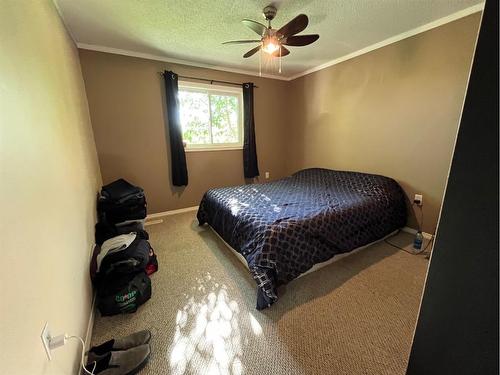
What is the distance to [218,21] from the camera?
6.94ft

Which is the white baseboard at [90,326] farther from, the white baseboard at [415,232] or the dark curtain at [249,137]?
the white baseboard at [415,232]

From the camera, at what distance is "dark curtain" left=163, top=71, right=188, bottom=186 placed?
10.0 feet

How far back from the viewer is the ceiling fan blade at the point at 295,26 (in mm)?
1645

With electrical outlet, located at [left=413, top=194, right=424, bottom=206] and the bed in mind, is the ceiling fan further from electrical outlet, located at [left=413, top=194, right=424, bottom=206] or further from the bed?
electrical outlet, located at [left=413, top=194, right=424, bottom=206]

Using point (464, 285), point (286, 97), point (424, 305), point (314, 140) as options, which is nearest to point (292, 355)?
point (424, 305)

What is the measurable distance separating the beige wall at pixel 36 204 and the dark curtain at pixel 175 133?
1430 mm

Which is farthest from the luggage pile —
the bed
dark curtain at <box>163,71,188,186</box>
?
dark curtain at <box>163,71,188,186</box>

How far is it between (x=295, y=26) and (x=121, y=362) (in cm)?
264

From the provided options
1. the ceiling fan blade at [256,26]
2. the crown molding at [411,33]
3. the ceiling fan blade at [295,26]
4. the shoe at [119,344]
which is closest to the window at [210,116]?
the crown molding at [411,33]

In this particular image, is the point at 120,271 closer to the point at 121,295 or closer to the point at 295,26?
the point at 121,295

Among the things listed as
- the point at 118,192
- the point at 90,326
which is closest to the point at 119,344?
the point at 90,326

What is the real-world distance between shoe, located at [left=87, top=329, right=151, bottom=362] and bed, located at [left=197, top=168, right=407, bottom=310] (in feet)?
2.58

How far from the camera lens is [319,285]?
5.94ft

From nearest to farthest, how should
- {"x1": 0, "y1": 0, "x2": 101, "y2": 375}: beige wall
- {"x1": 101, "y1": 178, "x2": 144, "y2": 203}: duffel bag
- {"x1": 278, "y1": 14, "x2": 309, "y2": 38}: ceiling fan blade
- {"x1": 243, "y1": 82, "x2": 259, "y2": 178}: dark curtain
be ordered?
{"x1": 0, "y1": 0, "x2": 101, "y2": 375}: beige wall < {"x1": 278, "y1": 14, "x2": 309, "y2": 38}: ceiling fan blade < {"x1": 101, "y1": 178, "x2": 144, "y2": 203}: duffel bag < {"x1": 243, "y1": 82, "x2": 259, "y2": 178}: dark curtain
